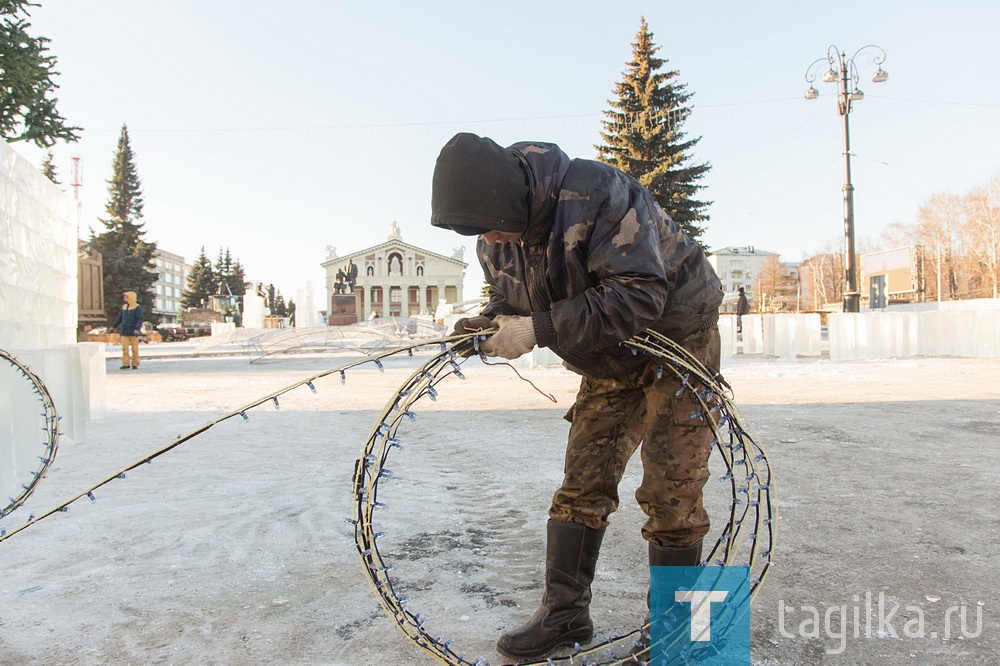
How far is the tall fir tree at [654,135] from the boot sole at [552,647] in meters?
37.0

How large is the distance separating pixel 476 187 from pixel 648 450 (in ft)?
3.63

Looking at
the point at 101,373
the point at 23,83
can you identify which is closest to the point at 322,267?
the point at 23,83

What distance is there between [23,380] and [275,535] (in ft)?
8.56

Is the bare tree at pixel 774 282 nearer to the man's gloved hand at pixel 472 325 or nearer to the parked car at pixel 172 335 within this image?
the parked car at pixel 172 335

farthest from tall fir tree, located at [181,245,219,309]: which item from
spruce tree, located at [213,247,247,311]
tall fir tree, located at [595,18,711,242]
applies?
tall fir tree, located at [595,18,711,242]

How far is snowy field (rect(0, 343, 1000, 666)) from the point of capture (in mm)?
2355

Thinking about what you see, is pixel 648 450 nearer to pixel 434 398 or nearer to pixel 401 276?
pixel 434 398

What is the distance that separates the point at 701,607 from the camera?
2.32 meters

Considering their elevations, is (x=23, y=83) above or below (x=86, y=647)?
above

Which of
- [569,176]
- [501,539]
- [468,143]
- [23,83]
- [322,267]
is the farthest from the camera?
[322,267]

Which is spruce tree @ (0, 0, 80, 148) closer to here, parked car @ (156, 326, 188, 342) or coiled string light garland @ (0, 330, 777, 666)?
coiled string light garland @ (0, 330, 777, 666)

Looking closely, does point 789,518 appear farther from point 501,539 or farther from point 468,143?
point 468,143

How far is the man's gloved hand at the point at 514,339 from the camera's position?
2.12 meters

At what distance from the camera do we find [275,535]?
353 cm
